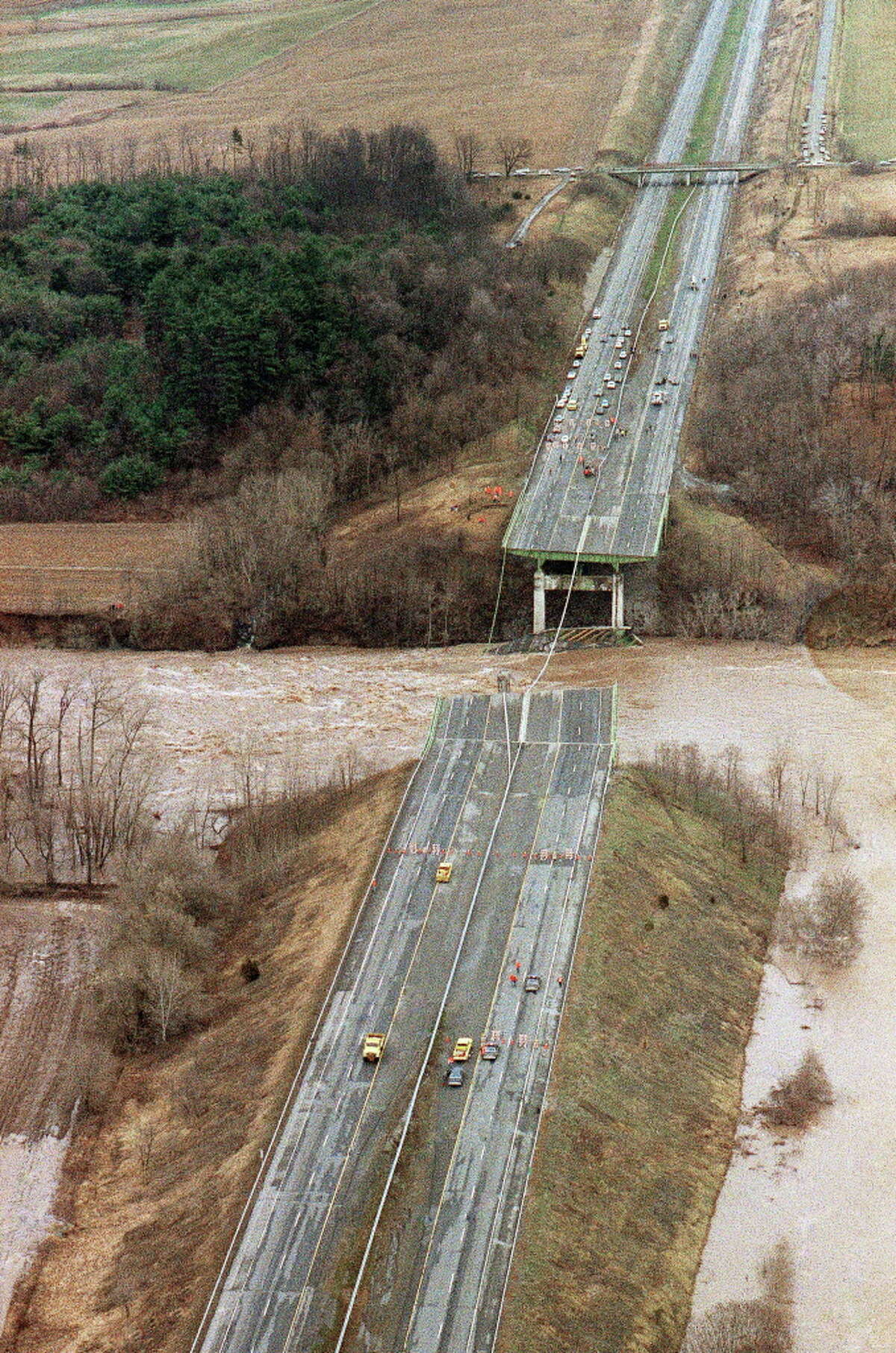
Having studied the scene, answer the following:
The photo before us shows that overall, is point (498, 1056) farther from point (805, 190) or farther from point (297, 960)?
point (805, 190)

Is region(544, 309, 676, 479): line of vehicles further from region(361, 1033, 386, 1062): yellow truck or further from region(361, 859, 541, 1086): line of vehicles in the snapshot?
region(361, 1033, 386, 1062): yellow truck

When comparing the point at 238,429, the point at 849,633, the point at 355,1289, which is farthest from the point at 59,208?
the point at 355,1289

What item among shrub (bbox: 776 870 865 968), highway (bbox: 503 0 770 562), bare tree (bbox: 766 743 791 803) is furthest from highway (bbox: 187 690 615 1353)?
highway (bbox: 503 0 770 562)

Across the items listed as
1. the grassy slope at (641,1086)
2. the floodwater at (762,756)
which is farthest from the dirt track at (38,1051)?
the grassy slope at (641,1086)

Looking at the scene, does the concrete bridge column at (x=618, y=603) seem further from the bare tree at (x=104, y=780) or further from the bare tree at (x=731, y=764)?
the bare tree at (x=104, y=780)

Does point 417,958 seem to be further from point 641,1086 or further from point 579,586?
point 579,586

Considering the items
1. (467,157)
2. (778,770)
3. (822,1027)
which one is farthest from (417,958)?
(467,157)
